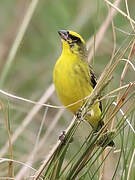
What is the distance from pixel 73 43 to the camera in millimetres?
3119

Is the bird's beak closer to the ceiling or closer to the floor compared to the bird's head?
closer to the ceiling

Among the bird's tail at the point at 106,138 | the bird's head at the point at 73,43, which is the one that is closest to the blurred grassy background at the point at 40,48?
the bird's head at the point at 73,43

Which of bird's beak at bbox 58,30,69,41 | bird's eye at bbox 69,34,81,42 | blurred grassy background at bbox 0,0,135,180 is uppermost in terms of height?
bird's beak at bbox 58,30,69,41

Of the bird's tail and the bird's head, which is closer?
the bird's tail

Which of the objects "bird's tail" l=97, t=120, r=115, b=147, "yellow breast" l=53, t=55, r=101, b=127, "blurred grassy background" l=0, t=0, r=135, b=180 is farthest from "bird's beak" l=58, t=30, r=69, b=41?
"bird's tail" l=97, t=120, r=115, b=147

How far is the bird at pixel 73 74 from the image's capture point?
286 centimetres

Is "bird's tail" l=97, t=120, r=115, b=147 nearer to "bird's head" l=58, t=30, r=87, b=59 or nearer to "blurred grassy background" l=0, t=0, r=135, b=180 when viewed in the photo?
"bird's head" l=58, t=30, r=87, b=59

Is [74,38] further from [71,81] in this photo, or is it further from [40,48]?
[40,48]

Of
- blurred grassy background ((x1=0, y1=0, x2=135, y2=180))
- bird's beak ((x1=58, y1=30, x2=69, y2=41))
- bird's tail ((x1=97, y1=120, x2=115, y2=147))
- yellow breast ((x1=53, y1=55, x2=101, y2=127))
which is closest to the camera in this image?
bird's tail ((x1=97, y1=120, x2=115, y2=147))

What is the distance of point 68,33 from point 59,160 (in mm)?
1413

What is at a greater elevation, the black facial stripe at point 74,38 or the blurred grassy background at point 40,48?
the black facial stripe at point 74,38

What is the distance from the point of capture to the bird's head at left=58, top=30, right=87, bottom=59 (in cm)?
309

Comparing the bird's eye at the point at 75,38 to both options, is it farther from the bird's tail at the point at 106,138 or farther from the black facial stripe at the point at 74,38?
the bird's tail at the point at 106,138

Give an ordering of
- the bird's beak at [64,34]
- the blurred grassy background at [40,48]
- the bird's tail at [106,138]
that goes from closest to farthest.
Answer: the bird's tail at [106,138], the bird's beak at [64,34], the blurred grassy background at [40,48]
